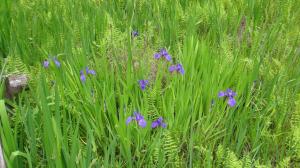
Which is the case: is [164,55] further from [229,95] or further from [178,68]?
[229,95]

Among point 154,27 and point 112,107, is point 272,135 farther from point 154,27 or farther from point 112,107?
point 154,27

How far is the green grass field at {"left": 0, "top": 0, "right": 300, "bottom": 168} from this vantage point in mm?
1574

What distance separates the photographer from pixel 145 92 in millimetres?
1812

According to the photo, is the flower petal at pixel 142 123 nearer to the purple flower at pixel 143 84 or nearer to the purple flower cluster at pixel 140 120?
the purple flower cluster at pixel 140 120

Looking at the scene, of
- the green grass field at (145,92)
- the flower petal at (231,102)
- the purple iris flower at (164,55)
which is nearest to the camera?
the green grass field at (145,92)

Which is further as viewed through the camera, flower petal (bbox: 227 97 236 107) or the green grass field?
flower petal (bbox: 227 97 236 107)

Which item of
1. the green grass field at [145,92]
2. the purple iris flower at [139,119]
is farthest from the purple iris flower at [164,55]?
the purple iris flower at [139,119]

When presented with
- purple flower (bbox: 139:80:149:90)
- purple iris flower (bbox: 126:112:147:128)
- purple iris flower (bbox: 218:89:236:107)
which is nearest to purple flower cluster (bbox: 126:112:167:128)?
purple iris flower (bbox: 126:112:147:128)

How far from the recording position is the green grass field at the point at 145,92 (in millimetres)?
1574

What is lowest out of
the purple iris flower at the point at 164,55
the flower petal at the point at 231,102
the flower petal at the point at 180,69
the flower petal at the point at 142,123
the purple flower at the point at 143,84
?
the flower petal at the point at 231,102

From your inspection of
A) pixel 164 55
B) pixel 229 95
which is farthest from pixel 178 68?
pixel 229 95

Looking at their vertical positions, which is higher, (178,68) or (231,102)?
(178,68)

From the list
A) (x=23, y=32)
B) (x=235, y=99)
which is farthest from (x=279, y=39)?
(x=23, y=32)

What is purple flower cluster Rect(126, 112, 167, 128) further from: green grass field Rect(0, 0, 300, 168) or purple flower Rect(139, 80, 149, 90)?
purple flower Rect(139, 80, 149, 90)
